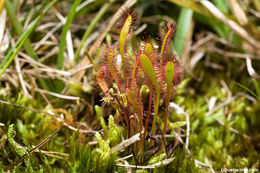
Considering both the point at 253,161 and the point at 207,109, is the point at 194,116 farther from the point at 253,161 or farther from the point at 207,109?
the point at 253,161

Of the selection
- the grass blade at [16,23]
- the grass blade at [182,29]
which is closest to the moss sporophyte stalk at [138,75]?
the grass blade at [16,23]

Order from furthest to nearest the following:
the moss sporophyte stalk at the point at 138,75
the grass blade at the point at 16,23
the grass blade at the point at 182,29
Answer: the grass blade at the point at 182,29, the grass blade at the point at 16,23, the moss sporophyte stalk at the point at 138,75

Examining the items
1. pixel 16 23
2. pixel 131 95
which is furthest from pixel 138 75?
pixel 16 23

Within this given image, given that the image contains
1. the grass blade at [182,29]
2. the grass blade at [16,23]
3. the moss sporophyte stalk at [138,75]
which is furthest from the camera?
the grass blade at [182,29]

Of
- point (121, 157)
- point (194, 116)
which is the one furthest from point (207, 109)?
point (121, 157)

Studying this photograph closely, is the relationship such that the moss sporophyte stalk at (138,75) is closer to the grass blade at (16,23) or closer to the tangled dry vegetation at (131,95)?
the tangled dry vegetation at (131,95)

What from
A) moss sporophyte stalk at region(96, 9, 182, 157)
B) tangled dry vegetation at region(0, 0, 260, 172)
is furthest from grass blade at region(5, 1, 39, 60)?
moss sporophyte stalk at region(96, 9, 182, 157)

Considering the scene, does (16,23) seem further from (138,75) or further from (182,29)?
(182,29)

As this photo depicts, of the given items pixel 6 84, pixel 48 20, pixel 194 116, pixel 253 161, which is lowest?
pixel 253 161

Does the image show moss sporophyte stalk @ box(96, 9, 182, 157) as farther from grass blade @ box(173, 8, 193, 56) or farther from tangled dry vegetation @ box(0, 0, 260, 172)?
grass blade @ box(173, 8, 193, 56)
